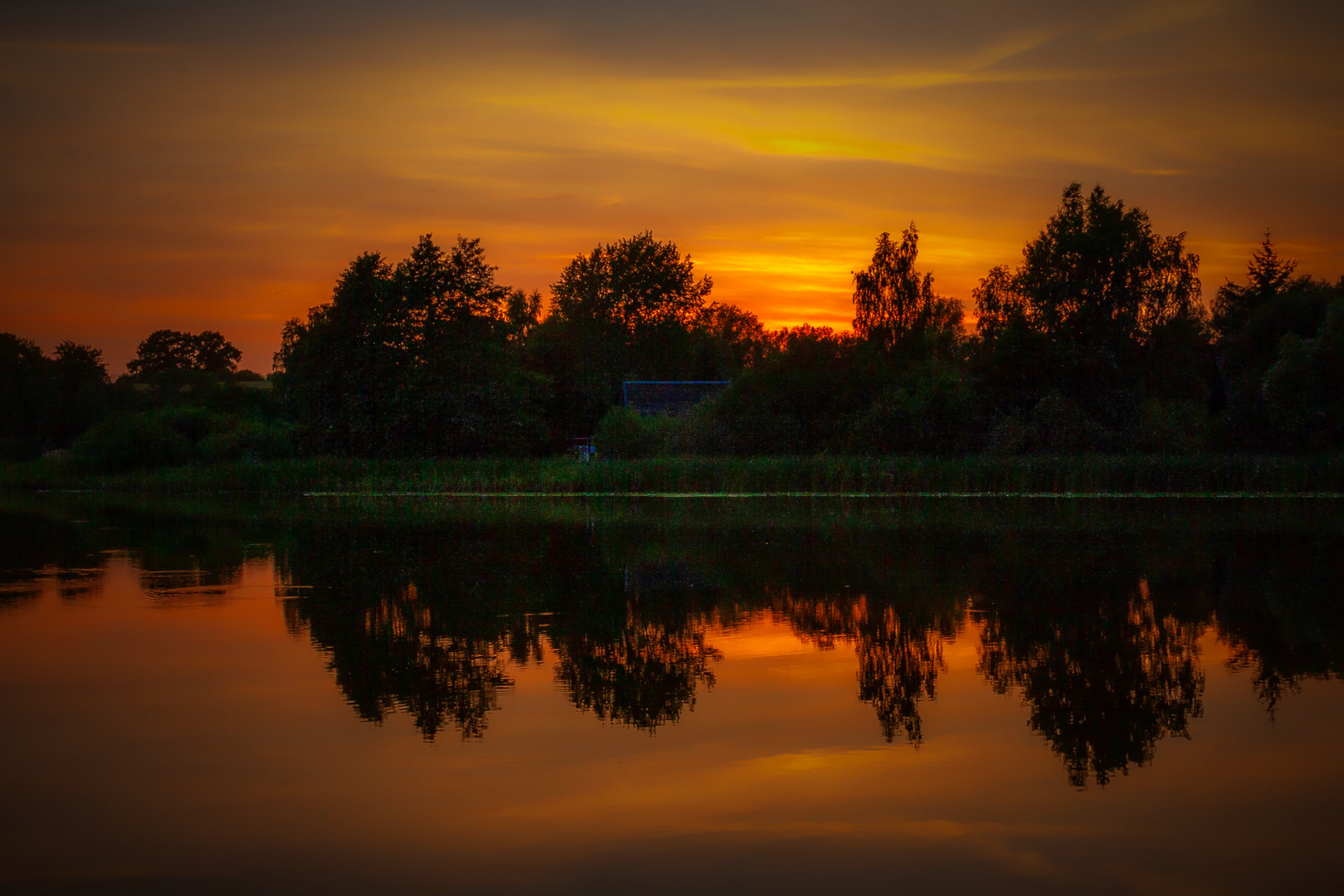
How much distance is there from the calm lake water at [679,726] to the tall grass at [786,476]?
1734 cm

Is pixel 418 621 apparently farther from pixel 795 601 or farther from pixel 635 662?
pixel 795 601

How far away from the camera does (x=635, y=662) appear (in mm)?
12484

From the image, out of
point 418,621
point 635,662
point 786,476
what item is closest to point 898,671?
point 635,662

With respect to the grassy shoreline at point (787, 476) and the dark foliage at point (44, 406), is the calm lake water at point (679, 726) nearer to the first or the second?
the grassy shoreline at point (787, 476)

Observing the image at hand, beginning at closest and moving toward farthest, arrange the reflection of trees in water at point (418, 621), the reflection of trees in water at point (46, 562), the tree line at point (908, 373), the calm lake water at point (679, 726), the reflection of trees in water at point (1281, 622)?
the calm lake water at point (679, 726) → the reflection of trees in water at point (418, 621) → the reflection of trees in water at point (1281, 622) → the reflection of trees in water at point (46, 562) → the tree line at point (908, 373)

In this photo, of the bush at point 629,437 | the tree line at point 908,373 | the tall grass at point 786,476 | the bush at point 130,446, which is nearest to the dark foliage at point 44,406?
the tree line at point 908,373

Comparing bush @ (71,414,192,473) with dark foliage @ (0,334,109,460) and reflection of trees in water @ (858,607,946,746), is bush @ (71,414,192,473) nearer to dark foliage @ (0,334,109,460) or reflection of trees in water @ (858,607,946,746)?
dark foliage @ (0,334,109,460)

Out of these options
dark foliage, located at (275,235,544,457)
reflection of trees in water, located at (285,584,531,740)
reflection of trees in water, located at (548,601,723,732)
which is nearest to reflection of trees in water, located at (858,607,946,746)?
reflection of trees in water, located at (548,601,723,732)

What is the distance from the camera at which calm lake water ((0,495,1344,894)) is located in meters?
7.08

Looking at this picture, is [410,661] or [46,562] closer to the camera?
[410,661]

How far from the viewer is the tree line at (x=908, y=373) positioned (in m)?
46.5

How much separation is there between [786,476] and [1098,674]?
28.7 meters

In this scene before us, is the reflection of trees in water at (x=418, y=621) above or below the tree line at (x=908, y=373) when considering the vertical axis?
below

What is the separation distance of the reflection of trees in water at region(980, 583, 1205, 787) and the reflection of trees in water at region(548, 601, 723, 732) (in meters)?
2.97
